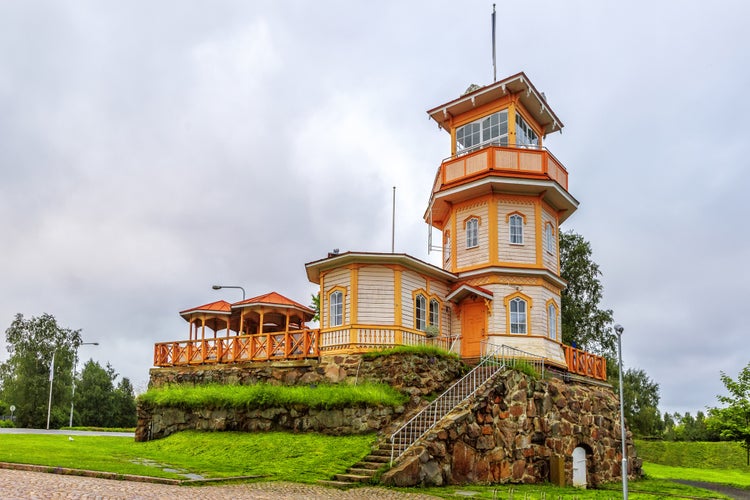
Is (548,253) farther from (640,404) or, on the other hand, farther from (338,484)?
(640,404)

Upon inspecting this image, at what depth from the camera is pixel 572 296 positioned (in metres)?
41.2

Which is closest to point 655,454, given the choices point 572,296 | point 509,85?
point 572,296

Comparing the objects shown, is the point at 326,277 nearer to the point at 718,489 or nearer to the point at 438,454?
the point at 438,454

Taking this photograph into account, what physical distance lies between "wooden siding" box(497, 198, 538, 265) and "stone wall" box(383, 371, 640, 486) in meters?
5.68

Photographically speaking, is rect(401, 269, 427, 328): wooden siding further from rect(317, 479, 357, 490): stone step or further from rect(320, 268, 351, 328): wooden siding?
rect(317, 479, 357, 490): stone step

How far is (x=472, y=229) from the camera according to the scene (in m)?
30.0

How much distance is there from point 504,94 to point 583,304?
1635 centimetres

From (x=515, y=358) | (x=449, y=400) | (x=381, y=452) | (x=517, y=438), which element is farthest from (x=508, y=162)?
(x=381, y=452)

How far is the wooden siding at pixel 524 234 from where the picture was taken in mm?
28953

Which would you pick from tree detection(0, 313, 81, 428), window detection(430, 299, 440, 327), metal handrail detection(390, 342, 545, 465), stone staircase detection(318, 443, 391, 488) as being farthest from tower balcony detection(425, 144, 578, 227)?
tree detection(0, 313, 81, 428)

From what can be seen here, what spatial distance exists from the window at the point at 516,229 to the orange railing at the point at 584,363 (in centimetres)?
Answer: 507

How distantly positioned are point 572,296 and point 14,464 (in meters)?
32.3

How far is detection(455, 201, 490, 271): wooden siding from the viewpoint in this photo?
1152 inches

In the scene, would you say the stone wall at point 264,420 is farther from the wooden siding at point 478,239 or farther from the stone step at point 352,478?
the wooden siding at point 478,239
